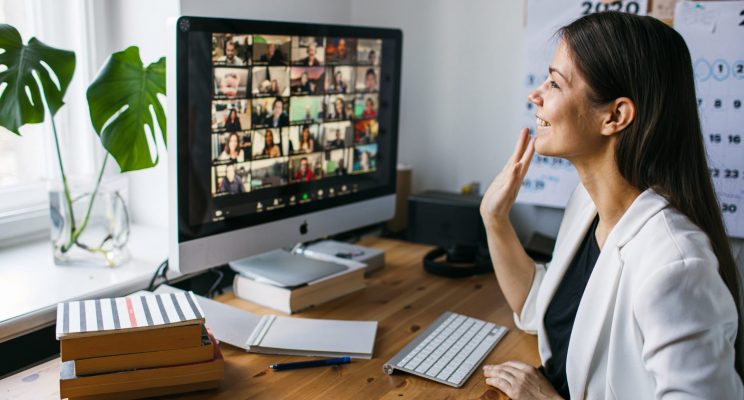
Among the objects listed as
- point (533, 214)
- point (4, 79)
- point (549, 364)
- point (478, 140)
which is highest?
point (4, 79)

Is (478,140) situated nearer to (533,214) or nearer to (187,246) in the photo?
(533,214)

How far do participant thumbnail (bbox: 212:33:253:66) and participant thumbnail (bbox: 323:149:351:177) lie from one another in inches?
13.4

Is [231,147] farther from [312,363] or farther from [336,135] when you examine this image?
[312,363]

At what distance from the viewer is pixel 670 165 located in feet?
3.82

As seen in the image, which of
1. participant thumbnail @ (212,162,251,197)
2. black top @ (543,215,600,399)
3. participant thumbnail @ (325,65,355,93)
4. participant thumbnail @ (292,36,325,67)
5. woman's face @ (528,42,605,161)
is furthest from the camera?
participant thumbnail @ (325,65,355,93)

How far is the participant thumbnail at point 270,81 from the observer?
1.46 meters

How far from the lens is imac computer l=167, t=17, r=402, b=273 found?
135 cm

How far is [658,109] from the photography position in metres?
1.13

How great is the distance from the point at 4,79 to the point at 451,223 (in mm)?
1183

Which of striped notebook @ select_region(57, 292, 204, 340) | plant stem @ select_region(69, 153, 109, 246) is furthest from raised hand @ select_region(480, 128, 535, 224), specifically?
plant stem @ select_region(69, 153, 109, 246)

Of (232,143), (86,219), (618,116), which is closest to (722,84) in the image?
(618,116)

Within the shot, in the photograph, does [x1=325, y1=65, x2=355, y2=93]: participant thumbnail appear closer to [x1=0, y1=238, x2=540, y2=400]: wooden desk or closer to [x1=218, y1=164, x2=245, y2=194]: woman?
[x1=218, y1=164, x2=245, y2=194]: woman

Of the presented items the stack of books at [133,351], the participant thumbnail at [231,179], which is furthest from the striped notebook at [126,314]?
the participant thumbnail at [231,179]

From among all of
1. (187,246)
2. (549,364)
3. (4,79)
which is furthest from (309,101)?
(549,364)
